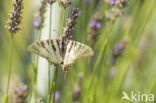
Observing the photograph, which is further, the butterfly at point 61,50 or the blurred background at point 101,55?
the blurred background at point 101,55

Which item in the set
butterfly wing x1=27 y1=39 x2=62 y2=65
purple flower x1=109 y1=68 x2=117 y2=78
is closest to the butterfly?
butterfly wing x1=27 y1=39 x2=62 y2=65

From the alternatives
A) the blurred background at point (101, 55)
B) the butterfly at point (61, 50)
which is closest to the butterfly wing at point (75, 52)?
the butterfly at point (61, 50)

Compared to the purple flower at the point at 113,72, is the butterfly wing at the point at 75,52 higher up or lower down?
higher up

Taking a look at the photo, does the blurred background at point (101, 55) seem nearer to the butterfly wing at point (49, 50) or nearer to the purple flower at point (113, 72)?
the purple flower at point (113, 72)

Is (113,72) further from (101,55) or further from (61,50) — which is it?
(61,50)

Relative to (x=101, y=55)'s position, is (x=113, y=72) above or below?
below

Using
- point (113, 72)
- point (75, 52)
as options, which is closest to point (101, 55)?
point (75, 52)

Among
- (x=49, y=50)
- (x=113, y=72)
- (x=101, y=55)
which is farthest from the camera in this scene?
(x=113, y=72)
